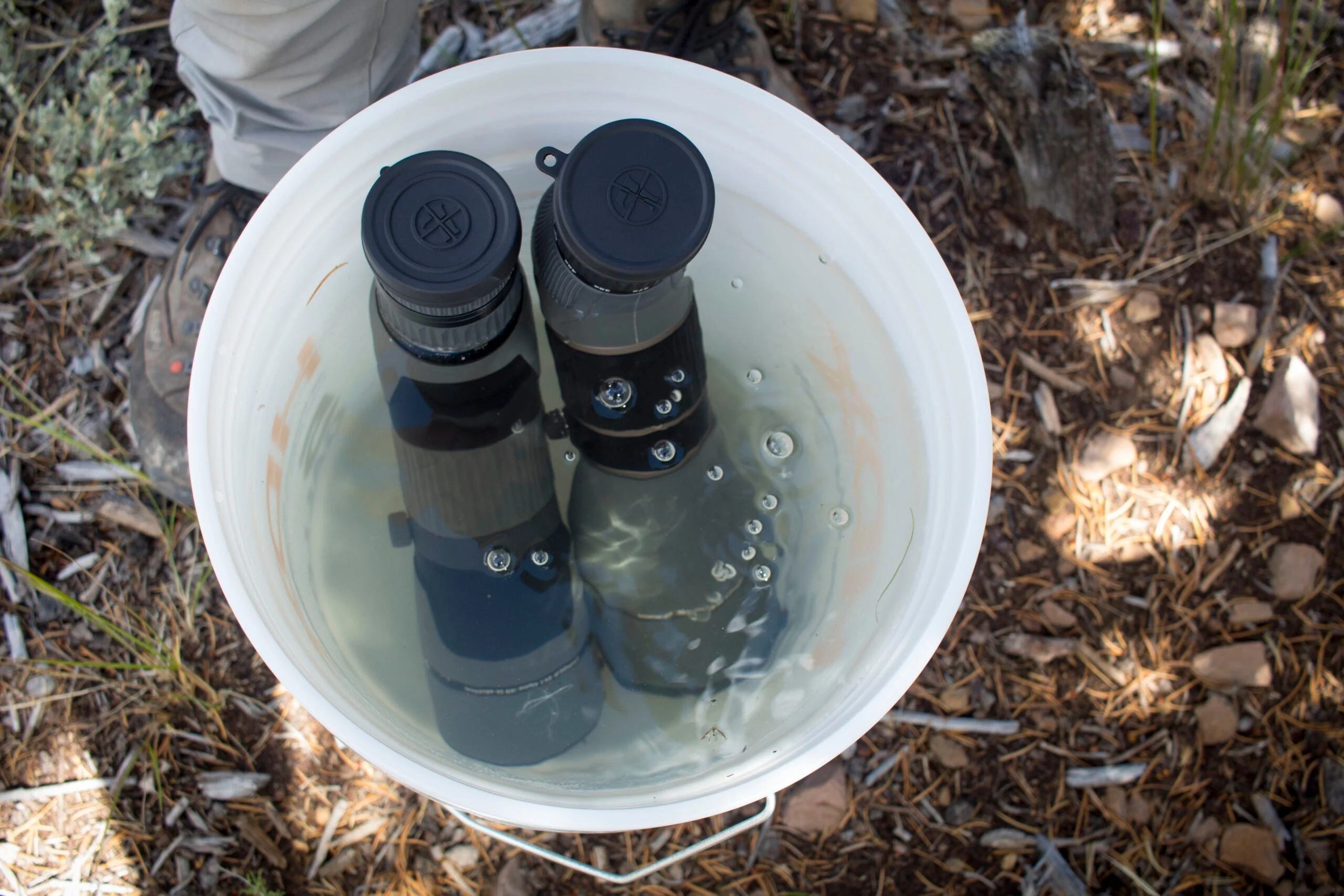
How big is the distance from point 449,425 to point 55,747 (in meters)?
0.71

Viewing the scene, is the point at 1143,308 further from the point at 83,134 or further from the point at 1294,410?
the point at 83,134

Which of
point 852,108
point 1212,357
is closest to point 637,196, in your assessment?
point 852,108

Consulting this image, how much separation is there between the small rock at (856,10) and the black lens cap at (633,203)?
30.2 inches

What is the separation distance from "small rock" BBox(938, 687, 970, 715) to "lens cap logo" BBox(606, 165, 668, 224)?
31.7 inches

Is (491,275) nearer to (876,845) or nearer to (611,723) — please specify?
(611,723)

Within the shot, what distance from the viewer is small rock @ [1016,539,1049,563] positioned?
1.28m

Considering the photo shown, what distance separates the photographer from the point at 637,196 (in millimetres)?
778

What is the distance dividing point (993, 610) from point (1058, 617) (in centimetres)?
9

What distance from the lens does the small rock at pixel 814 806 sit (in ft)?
3.95

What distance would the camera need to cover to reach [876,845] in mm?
1209

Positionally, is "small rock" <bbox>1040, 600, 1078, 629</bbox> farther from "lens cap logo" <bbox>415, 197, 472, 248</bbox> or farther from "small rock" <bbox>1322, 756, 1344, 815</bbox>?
"lens cap logo" <bbox>415, 197, 472, 248</bbox>

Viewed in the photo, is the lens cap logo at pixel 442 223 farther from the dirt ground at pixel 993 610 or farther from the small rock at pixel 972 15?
the small rock at pixel 972 15

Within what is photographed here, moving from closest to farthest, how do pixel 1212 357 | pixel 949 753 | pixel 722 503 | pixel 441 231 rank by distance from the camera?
pixel 441 231 < pixel 722 503 < pixel 949 753 < pixel 1212 357

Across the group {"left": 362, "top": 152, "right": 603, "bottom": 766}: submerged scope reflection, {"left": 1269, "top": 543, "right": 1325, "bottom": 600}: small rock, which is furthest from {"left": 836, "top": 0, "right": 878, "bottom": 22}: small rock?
A: {"left": 1269, "top": 543, "right": 1325, "bottom": 600}: small rock
